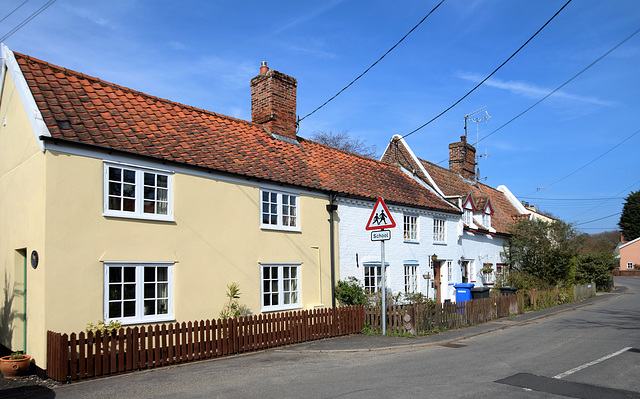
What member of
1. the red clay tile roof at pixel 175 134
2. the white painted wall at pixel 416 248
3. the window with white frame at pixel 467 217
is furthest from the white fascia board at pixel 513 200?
the red clay tile roof at pixel 175 134

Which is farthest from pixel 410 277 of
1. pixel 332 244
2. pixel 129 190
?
pixel 129 190

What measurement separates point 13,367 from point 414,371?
7.66 m

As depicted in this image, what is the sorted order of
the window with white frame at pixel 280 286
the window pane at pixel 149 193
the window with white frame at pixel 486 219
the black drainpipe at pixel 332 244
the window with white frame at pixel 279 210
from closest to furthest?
the window pane at pixel 149 193, the window with white frame at pixel 280 286, the window with white frame at pixel 279 210, the black drainpipe at pixel 332 244, the window with white frame at pixel 486 219

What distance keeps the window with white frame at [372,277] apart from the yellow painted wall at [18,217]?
1058 cm

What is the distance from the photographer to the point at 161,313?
11414mm

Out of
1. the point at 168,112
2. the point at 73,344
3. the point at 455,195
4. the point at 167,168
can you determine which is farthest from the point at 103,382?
the point at 455,195

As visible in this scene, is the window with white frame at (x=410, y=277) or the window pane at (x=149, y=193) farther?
the window with white frame at (x=410, y=277)

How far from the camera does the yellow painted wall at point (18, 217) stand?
393 inches

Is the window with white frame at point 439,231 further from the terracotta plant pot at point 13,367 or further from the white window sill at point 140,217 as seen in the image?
the terracotta plant pot at point 13,367

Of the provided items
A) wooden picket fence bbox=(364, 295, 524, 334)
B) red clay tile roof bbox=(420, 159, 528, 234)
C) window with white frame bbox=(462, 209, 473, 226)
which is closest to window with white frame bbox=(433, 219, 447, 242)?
window with white frame bbox=(462, 209, 473, 226)

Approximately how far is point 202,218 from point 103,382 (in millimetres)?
4589

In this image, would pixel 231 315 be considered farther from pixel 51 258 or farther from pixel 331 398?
pixel 331 398

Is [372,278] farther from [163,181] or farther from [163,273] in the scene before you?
[163,181]

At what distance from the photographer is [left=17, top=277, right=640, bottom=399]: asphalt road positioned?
7.84 meters
